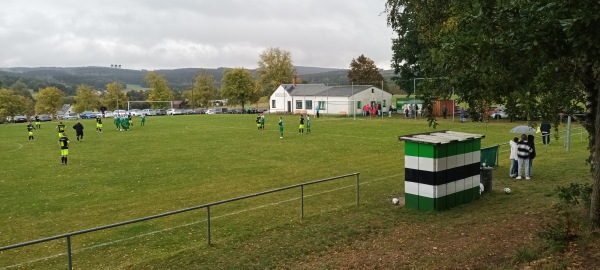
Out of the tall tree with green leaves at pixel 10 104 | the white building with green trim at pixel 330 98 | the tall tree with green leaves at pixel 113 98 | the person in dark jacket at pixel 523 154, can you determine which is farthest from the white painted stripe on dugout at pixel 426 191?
the tall tree with green leaves at pixel 113 98

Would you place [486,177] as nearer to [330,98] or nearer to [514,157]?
[514,157]

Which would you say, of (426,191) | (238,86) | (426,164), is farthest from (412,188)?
(238,86)

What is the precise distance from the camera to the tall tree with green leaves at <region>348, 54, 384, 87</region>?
93.2 m

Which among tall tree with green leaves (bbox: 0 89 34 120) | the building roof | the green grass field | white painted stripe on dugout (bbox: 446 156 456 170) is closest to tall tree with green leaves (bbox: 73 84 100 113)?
tall tree with green leaves (bbox: 0 89 34 120)

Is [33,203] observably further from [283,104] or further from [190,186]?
[283,104]

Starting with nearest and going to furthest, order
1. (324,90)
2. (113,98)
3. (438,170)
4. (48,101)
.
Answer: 1. (438,170)
2. (324,90)
3. (48,101)
4. (113,98)

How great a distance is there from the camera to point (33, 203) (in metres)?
15.5

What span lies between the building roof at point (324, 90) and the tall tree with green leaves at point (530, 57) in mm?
54188

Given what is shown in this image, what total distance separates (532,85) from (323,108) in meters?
59.5

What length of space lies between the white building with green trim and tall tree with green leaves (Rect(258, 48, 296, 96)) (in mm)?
29710

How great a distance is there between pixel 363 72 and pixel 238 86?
24.3 metres

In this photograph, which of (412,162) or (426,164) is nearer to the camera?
(426,164)

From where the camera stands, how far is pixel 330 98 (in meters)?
67.2

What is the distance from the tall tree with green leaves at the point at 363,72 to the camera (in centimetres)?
9325
